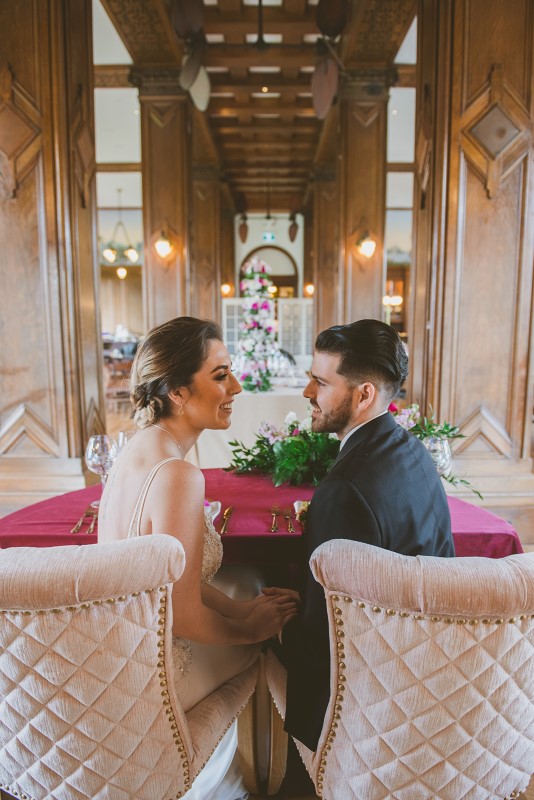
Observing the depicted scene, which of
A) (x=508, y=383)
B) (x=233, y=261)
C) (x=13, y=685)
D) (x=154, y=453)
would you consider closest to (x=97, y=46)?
(x=508, y=383)

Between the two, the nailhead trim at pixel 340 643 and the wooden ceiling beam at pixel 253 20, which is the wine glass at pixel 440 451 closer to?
the nailhead trim at pixel 340 643

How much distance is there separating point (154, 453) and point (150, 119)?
662 cm

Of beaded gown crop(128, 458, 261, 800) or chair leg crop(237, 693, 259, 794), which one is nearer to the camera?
beaded gown crop(128, 458, 261, 800)

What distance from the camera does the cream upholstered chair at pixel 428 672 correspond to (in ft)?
2.93

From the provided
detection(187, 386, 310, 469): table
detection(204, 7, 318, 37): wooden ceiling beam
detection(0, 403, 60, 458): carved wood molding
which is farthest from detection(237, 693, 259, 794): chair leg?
detection(204, 7, 318, 37): wooden ceiling beam

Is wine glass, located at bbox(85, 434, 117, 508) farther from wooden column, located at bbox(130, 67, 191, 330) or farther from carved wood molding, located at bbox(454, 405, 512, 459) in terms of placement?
wooden column, located at bbox(130, 67, 191, 330)

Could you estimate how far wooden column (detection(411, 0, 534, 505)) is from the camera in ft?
10.7

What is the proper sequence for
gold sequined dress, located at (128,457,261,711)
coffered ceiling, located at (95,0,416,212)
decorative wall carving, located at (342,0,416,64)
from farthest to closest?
coffered ceiling, located at (95,0,416,212), decorative wall carving, located at (342,0,416,64), gold sequined dress, located at (128,457,261,711)

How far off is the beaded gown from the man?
158 millimetres

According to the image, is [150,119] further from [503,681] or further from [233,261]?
[233,261]

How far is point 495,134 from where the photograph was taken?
3.29m

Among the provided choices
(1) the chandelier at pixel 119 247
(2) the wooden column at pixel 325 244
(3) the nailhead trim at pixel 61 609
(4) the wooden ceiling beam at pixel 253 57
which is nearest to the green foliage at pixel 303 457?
(3) the nailhead trim at pixel 61 609

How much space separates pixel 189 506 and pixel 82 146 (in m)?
3.45

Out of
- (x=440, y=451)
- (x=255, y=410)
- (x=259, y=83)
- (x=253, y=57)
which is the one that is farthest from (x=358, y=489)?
(x=259, y=83)
